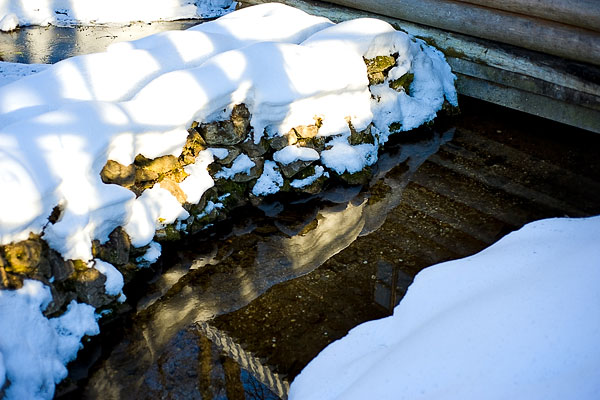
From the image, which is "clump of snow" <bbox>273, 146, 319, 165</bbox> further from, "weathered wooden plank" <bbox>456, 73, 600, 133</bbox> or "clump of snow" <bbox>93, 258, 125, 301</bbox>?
"weathered wooden plank" <bbox>456, 73, 600, 133</bbox>

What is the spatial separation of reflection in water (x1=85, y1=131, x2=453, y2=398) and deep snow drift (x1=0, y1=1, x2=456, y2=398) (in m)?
0.27

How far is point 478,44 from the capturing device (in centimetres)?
716

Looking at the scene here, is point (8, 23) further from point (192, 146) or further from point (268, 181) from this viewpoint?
point (268, 181)

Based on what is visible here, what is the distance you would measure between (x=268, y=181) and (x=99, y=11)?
6.53m

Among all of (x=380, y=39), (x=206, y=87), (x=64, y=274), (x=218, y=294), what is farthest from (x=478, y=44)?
(x=64, y=274)

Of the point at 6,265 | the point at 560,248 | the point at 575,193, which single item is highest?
the point at 6,265

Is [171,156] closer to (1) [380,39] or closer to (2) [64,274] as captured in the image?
(2) [64,274]

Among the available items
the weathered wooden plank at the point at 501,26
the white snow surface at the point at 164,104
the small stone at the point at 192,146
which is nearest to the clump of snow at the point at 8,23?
the white snow surface at the point at 164,104

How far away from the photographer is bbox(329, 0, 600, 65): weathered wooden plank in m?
6.39

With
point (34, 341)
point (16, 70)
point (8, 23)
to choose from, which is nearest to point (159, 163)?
point (34, 341)

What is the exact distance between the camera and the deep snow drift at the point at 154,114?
394 centimetres

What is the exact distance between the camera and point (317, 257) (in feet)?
16.6

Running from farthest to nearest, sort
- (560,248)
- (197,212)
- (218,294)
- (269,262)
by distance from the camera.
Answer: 1. (197,212)
2. (269,262)
3. (218,294)
4. (560,248)

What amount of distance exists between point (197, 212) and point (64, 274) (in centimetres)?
143
